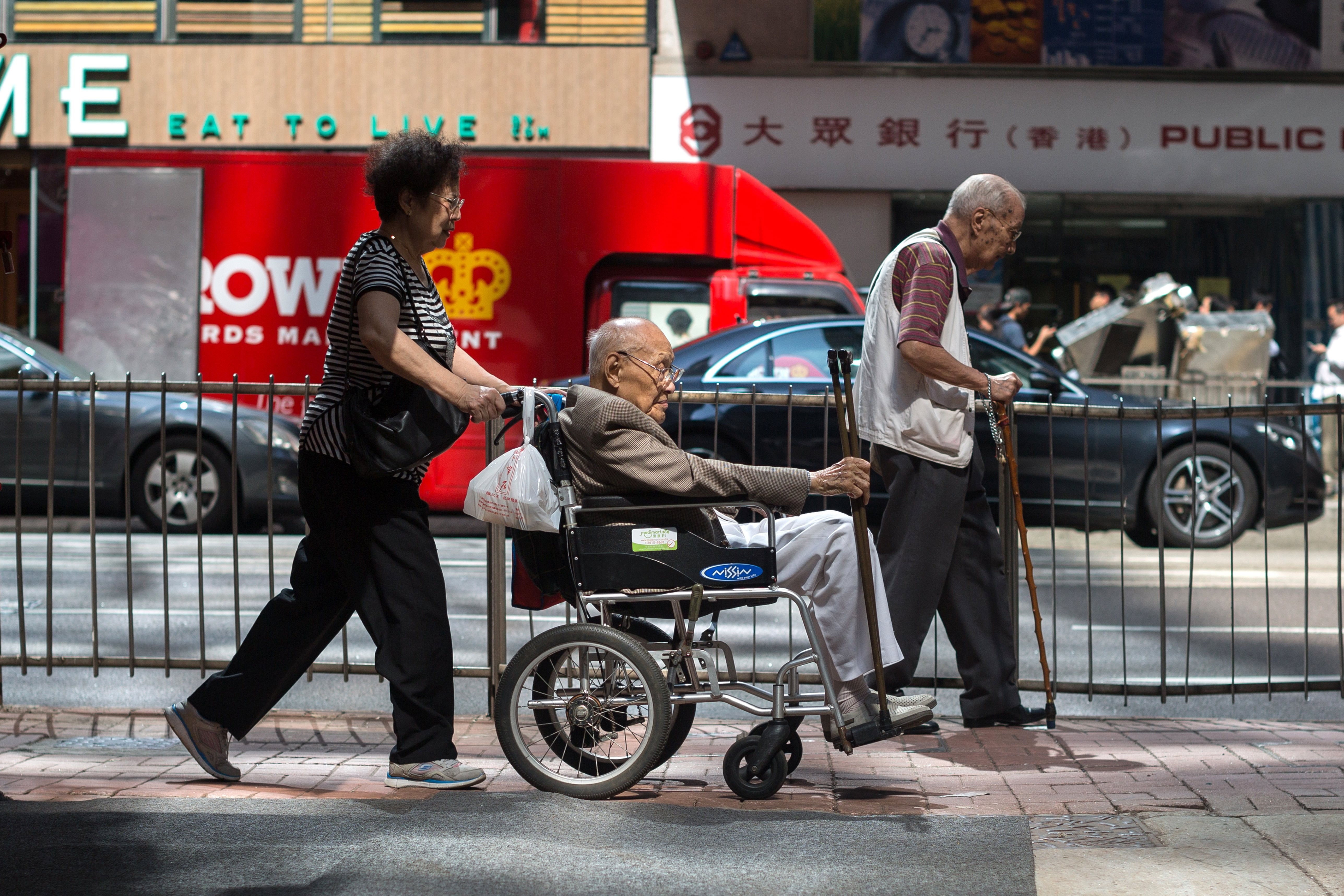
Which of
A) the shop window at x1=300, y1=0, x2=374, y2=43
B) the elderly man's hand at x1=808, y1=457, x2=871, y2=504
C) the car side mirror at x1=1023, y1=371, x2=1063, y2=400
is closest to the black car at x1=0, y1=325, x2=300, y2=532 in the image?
the car side mirror at x1=1023, y1=371, x2=1063, y2=400

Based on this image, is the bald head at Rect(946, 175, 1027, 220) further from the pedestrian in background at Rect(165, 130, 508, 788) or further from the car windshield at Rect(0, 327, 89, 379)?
the car windshield at Rect(0, 327, 89, 379)

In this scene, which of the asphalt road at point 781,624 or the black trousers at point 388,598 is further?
the asphalt road at point 781,624

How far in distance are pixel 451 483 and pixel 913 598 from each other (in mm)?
7285

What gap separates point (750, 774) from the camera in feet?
14.6

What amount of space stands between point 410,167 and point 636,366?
2.78 ft

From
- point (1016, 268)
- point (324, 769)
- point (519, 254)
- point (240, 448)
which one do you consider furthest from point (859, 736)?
point (1016, 268)

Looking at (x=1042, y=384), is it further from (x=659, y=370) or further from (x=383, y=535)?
(x=383, y=535)

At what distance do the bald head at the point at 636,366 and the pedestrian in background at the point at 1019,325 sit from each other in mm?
10968

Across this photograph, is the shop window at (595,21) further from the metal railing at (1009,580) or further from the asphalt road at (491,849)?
the asphalt road at (491,849)

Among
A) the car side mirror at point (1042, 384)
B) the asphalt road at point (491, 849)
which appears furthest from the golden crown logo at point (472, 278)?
the asphalt road at point (491, 849)

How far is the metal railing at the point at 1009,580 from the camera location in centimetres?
582

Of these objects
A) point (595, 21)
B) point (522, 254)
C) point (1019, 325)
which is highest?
point (595, 21)

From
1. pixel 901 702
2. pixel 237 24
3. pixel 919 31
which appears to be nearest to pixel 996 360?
pixel 901 702

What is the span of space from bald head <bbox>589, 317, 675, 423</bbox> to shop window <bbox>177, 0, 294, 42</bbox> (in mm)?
16110
